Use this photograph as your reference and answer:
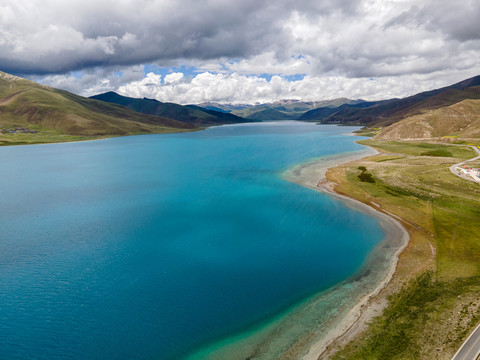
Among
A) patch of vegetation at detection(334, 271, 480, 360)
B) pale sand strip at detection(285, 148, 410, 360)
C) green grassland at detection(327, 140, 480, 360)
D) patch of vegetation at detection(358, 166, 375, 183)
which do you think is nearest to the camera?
patch of vegetation at detection(334, 271, 480, 360)

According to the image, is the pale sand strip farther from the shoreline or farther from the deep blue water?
the deep blue water

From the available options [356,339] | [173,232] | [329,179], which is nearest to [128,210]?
[173,232]

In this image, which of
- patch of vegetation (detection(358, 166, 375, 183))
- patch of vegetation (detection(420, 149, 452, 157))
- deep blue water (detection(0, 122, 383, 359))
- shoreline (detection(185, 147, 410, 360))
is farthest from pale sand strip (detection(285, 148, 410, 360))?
patch of vegetation (detection(420, 149, 452, 157))

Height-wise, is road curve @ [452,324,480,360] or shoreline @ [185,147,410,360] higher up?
road curve @ [452,324,480,360]

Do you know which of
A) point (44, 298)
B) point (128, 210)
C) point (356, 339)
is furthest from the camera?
point (128, 210)

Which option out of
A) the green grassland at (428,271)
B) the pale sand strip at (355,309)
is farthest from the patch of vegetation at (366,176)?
the pale sand strip at (355,309)

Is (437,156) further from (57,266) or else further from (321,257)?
(57,266)

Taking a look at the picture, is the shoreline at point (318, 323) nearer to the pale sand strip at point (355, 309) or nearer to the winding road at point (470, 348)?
the pale sand strip at point (355, 309)
